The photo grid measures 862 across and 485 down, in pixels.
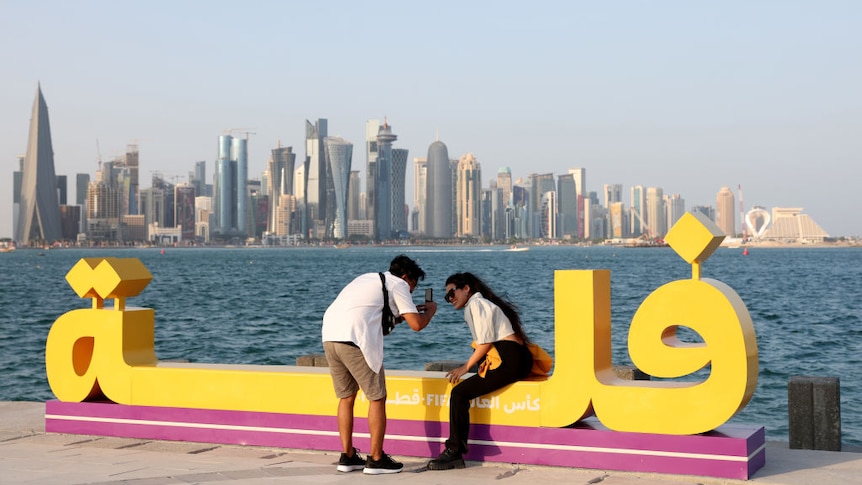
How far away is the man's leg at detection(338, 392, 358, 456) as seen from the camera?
327 inches

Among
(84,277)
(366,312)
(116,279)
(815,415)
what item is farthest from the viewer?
(84,277)

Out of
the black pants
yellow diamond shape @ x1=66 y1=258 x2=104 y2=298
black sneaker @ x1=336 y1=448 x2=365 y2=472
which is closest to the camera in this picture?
black sneaker @ x1=336 y1=448 x2=365 y2=472

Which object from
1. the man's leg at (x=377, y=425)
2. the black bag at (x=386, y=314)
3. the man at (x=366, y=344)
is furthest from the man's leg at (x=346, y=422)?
the black bag at (x=386, y=314)

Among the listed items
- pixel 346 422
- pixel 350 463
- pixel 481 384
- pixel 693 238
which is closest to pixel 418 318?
pixel 481 384

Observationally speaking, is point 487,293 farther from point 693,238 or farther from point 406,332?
point 406,332

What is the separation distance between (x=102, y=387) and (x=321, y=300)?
43536 mm

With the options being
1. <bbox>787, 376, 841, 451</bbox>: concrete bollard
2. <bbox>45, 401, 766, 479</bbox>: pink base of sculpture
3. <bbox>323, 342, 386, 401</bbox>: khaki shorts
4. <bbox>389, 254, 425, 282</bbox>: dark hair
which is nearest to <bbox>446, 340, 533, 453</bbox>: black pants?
<bbox>45, 401, 766, 479</bbox>: pink base of sculpture

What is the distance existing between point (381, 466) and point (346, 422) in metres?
0.47

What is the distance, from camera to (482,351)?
847 centimetres

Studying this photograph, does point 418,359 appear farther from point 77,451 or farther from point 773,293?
point 773,293

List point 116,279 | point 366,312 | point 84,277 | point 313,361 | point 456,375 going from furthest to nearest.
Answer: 1. point 313,361
2. point 84,277
3. point 116,279
4. point 456,375
5. point 366,312

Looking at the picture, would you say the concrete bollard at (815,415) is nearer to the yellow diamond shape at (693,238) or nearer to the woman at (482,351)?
the yellow diamond shape at (693,238)

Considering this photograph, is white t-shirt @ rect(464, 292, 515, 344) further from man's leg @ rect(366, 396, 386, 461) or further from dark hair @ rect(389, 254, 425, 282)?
man's leg @ rect(366, 396, 386, 461)

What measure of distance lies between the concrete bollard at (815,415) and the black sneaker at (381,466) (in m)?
3.63
